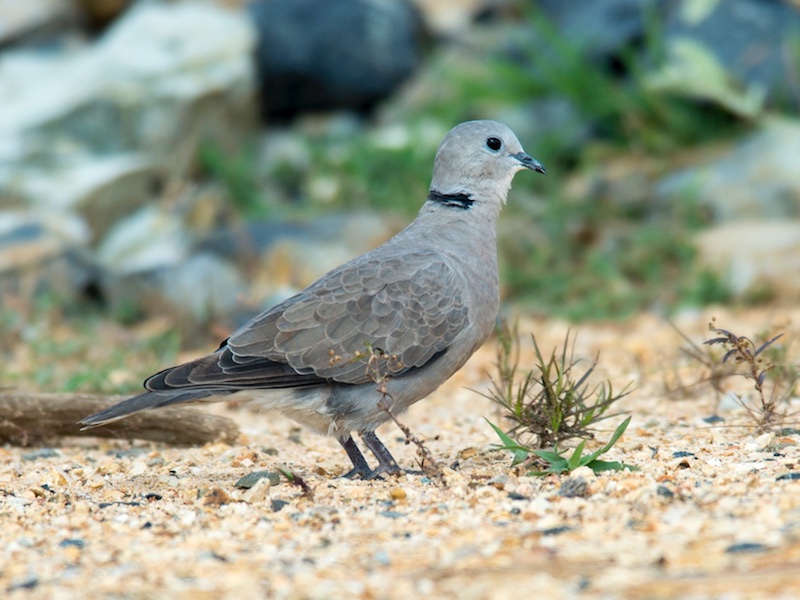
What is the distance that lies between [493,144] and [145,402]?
1.95 m

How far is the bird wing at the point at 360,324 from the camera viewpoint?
173 inches

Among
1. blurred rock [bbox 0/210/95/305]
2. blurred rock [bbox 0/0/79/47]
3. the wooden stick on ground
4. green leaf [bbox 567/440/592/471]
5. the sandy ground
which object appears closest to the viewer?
the sandy ground

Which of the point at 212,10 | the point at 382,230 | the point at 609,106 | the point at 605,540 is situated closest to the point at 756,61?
the point at 609,106

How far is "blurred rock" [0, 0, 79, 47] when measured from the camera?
11.4 m

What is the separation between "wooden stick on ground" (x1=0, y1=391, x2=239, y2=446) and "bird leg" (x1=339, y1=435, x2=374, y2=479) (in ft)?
2.20

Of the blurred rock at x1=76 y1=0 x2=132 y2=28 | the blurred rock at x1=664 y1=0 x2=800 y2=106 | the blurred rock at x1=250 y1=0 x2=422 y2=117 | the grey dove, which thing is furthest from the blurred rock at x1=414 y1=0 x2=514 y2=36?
the grey dove

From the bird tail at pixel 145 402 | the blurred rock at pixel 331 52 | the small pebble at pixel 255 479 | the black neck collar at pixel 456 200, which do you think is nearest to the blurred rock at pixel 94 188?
the blurred rock at pixel 331 52

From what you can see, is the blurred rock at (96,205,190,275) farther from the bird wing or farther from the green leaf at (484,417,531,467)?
the green leaf at (484,417,531,467)

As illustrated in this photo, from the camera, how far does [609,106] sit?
370 inches

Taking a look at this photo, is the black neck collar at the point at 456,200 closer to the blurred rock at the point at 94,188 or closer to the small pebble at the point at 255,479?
the small pebble at the point at 255,479

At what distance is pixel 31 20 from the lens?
1145 cm

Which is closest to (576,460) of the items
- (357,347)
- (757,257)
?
(357,347)

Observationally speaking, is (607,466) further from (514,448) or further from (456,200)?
(456,200)

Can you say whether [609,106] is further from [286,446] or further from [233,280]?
[286,446]
